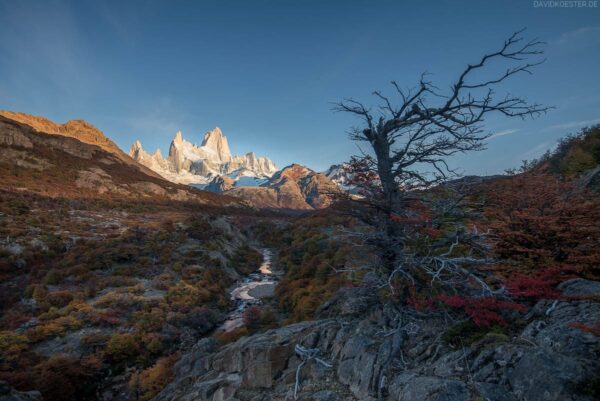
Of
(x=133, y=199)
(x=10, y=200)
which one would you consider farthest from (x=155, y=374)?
(x=133, y=199)

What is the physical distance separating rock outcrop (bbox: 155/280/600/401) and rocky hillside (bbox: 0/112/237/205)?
193ft

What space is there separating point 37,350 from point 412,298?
68.5 feet

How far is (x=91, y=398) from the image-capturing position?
13.9 metres

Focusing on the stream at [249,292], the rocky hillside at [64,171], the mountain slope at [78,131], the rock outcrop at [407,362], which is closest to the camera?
the rock outcrop at [407,362]

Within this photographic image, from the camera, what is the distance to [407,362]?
20.5ft

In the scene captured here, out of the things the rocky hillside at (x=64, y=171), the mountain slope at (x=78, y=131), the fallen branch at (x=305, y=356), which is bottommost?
the fallen branch at (x=305, y=356)

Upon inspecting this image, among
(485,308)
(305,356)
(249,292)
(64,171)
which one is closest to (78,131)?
(64,171)

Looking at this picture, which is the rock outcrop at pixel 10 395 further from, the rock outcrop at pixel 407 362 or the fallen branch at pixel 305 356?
the fallen branch at pixel 305 356

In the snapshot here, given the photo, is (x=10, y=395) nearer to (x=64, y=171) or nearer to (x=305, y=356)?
(x=305, y=356)

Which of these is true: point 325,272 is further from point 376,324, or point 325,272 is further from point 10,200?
point 10,200

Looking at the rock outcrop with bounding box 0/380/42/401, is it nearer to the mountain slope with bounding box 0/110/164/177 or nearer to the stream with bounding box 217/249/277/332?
the stream with bounding box 217/249/277/332

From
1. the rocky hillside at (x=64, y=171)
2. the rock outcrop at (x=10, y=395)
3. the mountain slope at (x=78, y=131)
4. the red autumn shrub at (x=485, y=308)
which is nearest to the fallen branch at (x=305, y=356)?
the red autumn shrub at (x=485, y=308)

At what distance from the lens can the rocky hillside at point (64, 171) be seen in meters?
54.8

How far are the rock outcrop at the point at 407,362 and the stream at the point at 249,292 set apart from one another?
10.9m
